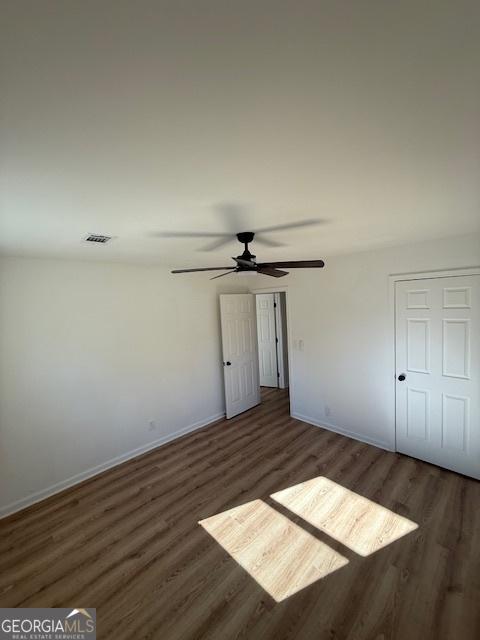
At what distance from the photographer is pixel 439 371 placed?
9.87 ft

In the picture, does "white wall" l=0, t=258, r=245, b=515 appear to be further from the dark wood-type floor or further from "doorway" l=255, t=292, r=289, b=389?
"doorway" l=255, t=292, r=289, b=389

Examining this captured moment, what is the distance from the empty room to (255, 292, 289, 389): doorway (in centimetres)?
123

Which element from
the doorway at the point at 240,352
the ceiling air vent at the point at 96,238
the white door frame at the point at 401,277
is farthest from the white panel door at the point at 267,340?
the ceiling air vent at the point at 96,238

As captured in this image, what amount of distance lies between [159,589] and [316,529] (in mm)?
1225

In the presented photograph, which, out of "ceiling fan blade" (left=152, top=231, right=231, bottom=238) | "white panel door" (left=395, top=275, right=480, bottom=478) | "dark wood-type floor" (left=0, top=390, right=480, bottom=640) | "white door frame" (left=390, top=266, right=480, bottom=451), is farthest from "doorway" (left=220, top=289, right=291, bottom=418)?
"ceiling fan blade" (left=152, top=231, right=231, bottom=238)

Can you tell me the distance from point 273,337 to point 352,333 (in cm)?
259

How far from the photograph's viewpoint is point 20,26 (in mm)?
567

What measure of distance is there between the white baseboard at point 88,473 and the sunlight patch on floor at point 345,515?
1.76 metres

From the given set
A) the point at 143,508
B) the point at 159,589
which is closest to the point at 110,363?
the point at 143,508

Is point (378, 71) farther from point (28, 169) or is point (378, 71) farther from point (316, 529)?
point (316, 529)

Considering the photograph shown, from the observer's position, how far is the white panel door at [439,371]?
9.21 feet

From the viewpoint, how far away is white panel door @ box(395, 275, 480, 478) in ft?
9.21

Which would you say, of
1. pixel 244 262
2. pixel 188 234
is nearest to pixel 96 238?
pixel 188 234

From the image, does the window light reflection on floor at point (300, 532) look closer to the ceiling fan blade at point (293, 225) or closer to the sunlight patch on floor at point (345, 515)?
the sunlight patch on floor at point (345, 515)
